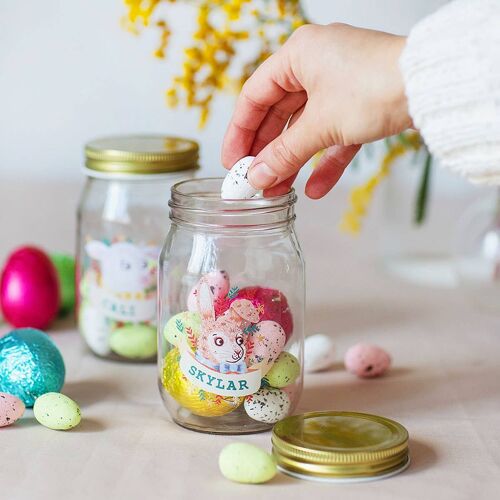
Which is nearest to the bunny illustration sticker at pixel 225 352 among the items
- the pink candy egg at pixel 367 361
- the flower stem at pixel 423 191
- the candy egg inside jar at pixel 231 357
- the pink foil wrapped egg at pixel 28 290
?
the candy egg inside jar at pixel 231 357

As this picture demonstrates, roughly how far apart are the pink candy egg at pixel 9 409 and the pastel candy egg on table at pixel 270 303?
24 centimetres

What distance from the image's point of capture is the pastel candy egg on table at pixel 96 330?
4.20ft

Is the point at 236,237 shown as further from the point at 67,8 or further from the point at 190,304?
the point at 67,8

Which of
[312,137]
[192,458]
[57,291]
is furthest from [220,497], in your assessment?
[57,291]

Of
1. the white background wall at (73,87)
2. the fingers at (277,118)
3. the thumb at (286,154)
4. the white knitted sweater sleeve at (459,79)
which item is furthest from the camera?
the white background wall at (73,87)

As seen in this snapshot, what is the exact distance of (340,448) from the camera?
926 millimetres

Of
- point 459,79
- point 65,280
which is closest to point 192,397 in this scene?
point 459,79

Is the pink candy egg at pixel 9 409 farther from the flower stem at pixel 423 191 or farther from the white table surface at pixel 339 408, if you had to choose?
the flower stem at pixel 423 191

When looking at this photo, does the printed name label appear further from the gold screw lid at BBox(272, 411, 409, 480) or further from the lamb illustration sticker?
the lamb illustration sticker

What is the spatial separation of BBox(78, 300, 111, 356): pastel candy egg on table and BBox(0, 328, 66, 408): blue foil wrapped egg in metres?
0.17

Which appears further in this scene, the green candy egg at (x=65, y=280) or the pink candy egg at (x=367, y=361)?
the green candy egg at (x=65, y=280)

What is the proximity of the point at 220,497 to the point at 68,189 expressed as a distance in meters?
1.30

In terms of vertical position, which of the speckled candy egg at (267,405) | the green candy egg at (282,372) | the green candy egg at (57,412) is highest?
the green candy egg at (282,372)

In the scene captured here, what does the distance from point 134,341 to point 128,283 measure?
0.07 meters
